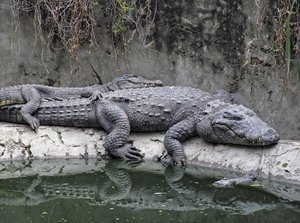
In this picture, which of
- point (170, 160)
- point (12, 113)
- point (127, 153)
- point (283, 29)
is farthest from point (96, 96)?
point (283, 29)

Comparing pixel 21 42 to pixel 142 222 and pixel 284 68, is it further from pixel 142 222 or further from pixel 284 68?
pixel 142 222

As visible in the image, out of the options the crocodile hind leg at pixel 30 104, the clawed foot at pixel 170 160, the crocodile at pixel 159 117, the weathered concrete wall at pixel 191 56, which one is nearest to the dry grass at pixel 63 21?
the weathered concrete wall at pixel 191 56

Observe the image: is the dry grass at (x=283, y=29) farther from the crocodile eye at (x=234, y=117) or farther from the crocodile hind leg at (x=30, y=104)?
the crocodile hind leg at (x=30, y=104)

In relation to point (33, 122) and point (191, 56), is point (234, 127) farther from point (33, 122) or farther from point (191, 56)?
point (33, 122)

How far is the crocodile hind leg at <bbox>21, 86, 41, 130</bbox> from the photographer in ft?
22.4

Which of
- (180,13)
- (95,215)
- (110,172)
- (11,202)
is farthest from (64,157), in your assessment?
(180,13)

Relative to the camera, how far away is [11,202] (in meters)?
5.45

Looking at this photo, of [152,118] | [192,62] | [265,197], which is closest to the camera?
[265,197]

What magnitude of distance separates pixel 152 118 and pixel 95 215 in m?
1.93

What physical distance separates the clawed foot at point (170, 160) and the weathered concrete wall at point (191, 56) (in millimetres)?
1232

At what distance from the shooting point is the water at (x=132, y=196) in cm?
502

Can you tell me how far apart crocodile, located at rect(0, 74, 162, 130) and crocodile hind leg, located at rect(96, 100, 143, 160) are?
8.3 inches

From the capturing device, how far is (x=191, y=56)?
293 inches

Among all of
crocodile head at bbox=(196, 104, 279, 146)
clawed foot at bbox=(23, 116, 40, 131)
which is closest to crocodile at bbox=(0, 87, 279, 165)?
crocodile head at bbox=(196, 104, 279, 146)
